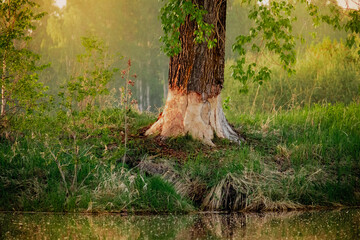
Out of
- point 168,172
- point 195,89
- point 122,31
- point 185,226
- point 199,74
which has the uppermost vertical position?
point 122,31

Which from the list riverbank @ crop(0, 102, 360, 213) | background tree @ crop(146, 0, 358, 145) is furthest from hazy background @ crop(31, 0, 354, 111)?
riverbank @ crop(0, 102, 360, 213)

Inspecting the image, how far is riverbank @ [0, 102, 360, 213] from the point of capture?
23.9ft

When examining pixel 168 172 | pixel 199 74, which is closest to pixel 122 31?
pixel 199 74

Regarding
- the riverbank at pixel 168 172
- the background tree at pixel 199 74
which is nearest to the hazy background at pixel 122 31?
the background tree at pixel 199 74

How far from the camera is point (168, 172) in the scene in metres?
8.14

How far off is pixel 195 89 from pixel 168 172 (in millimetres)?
1960

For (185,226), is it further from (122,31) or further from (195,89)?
(122,31)

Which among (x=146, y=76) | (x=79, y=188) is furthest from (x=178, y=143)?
(x=146, y=76)

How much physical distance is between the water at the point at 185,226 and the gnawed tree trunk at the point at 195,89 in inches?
99.8

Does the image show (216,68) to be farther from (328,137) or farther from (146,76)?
(146,76)

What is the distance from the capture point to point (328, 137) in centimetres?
968

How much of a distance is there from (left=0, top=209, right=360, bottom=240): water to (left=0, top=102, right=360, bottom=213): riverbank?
413 millimetres

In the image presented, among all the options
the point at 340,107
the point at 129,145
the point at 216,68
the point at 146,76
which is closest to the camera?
the point at 129,145

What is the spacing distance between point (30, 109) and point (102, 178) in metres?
1.91
